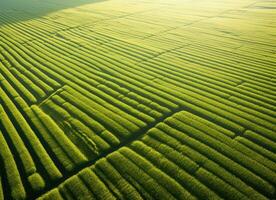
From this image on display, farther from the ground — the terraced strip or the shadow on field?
the terraced strip

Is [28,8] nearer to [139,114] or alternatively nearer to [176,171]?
[139,114]

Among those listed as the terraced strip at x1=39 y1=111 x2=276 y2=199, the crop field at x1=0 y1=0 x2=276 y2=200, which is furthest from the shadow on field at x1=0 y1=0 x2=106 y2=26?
the terraced strip at x1=39 y1=111 x2=276 y2=199

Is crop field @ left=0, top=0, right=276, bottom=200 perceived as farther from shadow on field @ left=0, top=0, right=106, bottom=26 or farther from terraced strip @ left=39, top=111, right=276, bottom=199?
shadow on field @ left=0, top=0, right=106, bottom=26

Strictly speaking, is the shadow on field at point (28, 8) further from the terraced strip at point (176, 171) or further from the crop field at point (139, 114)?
the terraced strip at point (176, 171)

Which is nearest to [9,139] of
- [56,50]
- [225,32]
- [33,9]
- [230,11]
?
[56,50]

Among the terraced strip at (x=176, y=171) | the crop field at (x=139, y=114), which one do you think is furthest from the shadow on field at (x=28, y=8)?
the terraced strip at (x=176, y=171)

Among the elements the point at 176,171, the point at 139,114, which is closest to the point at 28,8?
the point at 139,114
